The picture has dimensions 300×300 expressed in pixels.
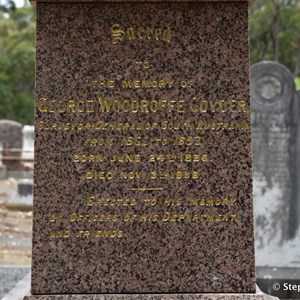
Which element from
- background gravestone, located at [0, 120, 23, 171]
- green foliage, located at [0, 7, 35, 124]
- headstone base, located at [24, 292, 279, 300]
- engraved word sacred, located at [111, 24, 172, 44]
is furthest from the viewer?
green foliage, located at [0, 7, 35, 124]

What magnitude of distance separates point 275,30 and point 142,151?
32.5 meters

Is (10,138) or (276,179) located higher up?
(10,138)

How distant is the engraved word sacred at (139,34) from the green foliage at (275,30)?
29.0m

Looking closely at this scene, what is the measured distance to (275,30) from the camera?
115ft

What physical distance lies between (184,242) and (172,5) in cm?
154

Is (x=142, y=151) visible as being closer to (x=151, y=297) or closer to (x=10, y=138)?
(x=151, y=297)

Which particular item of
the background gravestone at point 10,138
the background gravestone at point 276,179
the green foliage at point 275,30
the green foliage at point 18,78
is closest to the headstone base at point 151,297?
the background gravestone at point 276,179

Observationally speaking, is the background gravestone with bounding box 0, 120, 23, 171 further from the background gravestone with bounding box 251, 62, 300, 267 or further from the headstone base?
the headstone base

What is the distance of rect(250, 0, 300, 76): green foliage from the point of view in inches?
1371

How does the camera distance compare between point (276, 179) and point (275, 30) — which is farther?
point (275, 30)

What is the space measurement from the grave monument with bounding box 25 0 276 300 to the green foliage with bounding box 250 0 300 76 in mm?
28979

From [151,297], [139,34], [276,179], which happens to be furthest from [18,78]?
[151,297]

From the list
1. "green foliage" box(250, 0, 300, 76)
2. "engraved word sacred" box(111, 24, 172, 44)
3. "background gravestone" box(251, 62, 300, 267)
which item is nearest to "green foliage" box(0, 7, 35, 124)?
"green foliage" box(250, 0, 300, 76)

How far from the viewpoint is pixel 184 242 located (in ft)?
13.4
